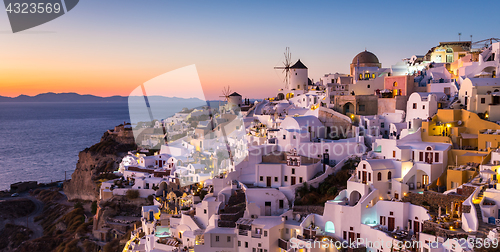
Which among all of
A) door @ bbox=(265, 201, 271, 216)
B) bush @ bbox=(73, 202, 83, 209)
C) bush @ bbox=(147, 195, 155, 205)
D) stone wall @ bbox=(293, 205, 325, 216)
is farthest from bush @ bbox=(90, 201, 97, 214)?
stone wall @ bbox=(293, 205, 325, 216)

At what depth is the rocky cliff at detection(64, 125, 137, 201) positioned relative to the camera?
35.8 metres

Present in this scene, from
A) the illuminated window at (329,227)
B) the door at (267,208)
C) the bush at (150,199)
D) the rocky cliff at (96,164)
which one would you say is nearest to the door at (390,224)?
the illuminated window at (329,227)

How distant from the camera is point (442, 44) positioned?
31.2 m

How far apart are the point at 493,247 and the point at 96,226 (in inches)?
941

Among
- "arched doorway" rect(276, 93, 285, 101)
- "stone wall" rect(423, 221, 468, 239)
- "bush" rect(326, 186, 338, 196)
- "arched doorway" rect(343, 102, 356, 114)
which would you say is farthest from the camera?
"arched doorway" rect(276, 93, 285, 101)

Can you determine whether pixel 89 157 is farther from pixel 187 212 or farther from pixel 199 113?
pixel 187 212

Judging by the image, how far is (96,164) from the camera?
126 feet

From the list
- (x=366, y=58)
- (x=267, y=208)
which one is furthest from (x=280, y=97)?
(x=267, y=208)

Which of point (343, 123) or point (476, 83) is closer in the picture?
point (476, 83)

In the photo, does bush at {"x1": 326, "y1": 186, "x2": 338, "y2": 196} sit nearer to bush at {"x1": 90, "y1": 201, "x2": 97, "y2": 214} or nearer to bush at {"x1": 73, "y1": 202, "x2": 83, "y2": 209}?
bush at {"x1": 90, "y1": 201, "x2": 97, "y2": 214}

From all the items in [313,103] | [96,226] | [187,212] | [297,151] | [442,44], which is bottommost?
[96,226]

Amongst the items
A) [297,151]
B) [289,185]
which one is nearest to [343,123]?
[297,151]

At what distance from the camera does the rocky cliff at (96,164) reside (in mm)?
35812

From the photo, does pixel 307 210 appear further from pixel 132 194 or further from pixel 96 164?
pixel 96 164
